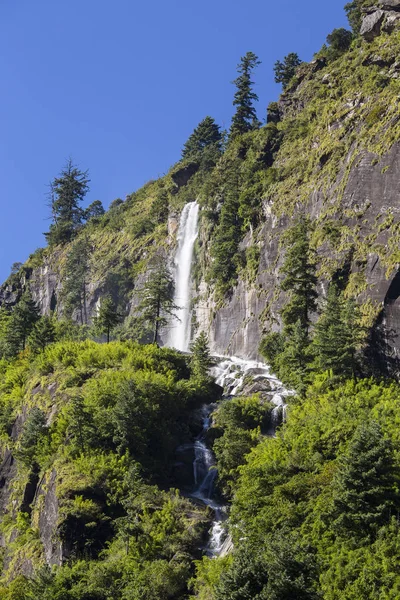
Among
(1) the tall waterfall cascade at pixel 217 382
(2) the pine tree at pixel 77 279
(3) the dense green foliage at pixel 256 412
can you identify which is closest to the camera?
(3) the dense green foliage at pixel 256 412

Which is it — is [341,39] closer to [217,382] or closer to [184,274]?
[184,274]

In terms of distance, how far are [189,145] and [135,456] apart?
76.4 meters

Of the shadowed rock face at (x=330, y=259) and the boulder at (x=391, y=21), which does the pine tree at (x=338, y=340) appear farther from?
the boulder at (x=391, y=21)

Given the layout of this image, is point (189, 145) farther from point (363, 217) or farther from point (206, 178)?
point (363, 217)

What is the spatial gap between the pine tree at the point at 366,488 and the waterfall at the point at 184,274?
44042mm

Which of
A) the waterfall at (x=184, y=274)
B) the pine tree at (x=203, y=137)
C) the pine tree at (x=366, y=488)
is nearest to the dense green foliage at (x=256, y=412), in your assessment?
the pine tree at (x=366, y=488)

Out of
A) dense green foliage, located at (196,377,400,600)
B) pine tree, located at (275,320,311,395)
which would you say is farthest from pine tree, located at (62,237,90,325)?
dense green foliage, located at (196,377,400,600)

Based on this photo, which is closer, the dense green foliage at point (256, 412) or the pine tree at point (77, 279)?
the dense green foliage at point (256, 412)

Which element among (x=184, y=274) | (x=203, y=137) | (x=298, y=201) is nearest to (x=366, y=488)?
(x=298, y=201)

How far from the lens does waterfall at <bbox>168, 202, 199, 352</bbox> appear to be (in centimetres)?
7975

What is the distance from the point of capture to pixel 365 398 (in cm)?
4516

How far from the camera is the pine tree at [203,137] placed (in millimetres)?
110625

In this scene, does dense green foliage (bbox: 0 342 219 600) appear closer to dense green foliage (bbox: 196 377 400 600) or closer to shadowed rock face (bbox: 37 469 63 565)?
shadowed rock face (bbox: 37 469 63 565)

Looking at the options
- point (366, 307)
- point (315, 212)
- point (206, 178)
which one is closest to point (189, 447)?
point (366, 307)
